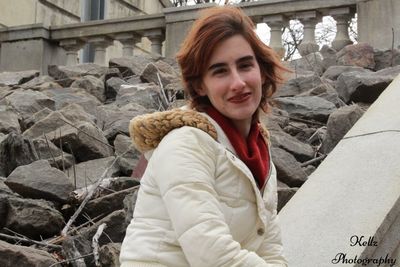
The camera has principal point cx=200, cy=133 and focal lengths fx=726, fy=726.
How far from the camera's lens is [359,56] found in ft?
25.0

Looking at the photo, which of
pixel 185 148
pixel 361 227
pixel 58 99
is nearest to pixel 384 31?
pixel 58 99

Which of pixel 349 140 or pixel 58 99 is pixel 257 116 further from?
pixel 58 99

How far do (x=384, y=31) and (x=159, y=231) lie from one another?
6.82 meters

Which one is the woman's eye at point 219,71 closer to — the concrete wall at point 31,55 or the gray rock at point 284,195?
the gray rock at point 284,195

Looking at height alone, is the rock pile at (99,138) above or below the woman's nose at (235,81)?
below

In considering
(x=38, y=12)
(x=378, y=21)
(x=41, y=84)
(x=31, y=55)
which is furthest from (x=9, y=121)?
(x=38, y=12)

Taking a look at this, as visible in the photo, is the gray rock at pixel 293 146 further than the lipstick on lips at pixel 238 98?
Yes

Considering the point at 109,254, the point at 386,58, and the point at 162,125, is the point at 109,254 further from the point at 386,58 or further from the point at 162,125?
the point at 386,58

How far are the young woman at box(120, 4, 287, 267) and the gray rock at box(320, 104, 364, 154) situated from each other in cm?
247

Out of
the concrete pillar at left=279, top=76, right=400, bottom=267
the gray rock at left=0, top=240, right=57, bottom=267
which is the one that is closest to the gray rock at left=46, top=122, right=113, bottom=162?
the gray rock at left=0, top=240, right=57, bottom=267

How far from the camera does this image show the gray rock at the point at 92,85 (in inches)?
311

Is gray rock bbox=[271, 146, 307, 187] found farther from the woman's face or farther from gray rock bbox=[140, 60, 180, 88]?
gray rock bbox=[140, 60, 180, 88]

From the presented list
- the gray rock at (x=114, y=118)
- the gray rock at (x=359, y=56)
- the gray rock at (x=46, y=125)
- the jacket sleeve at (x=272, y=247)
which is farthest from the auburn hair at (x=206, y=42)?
the gray rock at (x=359, y=56)

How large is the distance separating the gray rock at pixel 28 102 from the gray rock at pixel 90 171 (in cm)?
176
